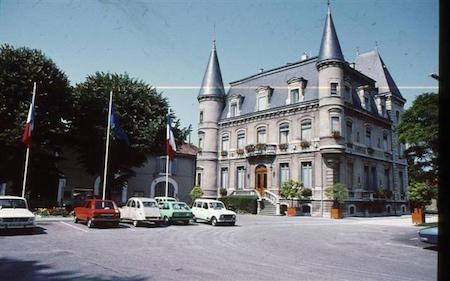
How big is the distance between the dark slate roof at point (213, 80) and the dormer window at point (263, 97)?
A: 19.1ft

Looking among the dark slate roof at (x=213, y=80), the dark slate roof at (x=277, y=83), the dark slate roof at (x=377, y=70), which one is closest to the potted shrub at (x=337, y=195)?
the dark slate roof at (x=277, y=83)

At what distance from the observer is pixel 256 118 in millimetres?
40219

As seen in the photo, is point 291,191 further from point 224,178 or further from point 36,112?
point 36,112

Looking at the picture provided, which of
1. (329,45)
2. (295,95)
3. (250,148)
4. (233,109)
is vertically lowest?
(250,148)

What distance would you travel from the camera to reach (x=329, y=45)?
113 ft

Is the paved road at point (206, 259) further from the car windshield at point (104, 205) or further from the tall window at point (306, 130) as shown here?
the tall window at point (306, 130)

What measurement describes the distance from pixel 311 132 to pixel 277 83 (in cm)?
877

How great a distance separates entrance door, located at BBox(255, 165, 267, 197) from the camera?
125ft

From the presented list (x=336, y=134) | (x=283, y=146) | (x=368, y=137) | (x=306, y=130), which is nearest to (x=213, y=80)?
(x=283, y=146)

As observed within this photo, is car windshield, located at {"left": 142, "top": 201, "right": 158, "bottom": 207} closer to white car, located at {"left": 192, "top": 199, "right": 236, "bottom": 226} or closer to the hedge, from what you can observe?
white car, located at {"left": 192, "top": 199, "right": 236, "bottom": 226}

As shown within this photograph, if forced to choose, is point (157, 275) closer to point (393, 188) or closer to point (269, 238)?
point (269, 238)

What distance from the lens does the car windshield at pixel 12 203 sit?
1573 cm

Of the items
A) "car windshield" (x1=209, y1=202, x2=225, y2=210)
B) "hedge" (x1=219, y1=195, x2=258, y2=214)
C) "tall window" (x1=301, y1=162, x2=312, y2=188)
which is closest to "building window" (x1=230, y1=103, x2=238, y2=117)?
"hedge" (x1=219, y1=195, x2=258, y2=214)

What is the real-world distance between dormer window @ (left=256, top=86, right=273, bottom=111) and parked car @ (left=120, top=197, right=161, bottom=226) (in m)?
23.0
